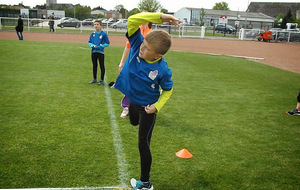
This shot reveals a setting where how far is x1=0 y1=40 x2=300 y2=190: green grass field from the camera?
3631 millimetres

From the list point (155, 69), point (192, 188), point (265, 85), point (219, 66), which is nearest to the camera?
point (155, 69)

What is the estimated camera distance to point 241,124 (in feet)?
19.4

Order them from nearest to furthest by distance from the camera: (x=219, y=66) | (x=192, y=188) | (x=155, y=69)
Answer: (x=155, y=69), (x=192, y=188), (x=219, y=66)

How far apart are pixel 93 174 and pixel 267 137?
11.2 feet

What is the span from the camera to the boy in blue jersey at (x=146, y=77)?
2855 millimetres

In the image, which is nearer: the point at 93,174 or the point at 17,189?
the point at 17,189

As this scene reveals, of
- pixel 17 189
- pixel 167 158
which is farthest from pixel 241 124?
pixel 17 189

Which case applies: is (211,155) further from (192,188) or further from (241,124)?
(241,124)

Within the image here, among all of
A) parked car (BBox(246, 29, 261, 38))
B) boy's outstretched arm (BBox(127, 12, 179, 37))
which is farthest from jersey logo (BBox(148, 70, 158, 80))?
parked car (BBox(246, 29, 261, 38))

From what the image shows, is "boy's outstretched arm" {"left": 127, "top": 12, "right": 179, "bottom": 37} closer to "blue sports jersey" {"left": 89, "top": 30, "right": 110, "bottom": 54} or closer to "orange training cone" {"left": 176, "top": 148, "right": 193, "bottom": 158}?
"orange training cone" {"left": 176, "top": 148, "right": 193, "bottom": 158}

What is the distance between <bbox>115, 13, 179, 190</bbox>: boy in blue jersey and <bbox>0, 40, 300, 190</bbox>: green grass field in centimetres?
78

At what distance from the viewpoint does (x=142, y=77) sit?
9.92 feet

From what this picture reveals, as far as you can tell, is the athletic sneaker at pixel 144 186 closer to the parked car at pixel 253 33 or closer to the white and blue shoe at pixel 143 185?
the white and blue shoe at pixel 143 185

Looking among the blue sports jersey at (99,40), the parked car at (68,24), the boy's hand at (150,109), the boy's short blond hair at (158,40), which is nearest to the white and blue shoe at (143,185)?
the boy's hand at (150,109)
